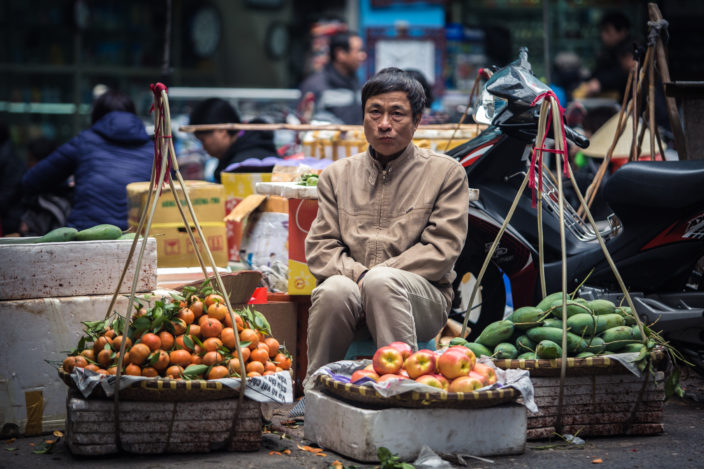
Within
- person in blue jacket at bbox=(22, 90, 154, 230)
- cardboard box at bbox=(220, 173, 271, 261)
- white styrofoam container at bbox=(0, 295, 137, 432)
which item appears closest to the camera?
white styrofoam container at bbox=(0, 295, 137, 432)

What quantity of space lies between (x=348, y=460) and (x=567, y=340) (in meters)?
1.04

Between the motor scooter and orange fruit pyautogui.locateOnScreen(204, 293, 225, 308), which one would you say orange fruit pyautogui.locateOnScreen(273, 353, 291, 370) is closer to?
orange fruit pyautogui.locateOnScreen(204, 293, 225, 308)

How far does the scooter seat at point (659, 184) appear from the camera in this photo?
4.65 m

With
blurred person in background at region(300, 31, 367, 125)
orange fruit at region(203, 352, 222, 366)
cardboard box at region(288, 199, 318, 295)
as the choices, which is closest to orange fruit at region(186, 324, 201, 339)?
orange fruit at region(203, 352, 222, 366)

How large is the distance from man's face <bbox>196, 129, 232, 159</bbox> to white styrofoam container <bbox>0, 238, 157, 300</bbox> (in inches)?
109

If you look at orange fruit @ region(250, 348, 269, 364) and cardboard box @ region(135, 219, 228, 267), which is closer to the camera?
orange fruit @ region(250, 348, 269, 364)

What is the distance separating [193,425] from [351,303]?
82cm

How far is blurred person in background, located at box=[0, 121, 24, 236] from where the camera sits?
8.63 meters

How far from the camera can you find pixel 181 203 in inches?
228

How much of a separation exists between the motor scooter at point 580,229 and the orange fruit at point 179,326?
Result: 1598 millimetres

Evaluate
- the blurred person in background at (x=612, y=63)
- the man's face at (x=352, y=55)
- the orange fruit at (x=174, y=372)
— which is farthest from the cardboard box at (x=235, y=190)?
the blurred person in background at (x=612, y=63)

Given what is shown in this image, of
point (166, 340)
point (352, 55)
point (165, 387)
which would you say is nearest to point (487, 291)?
point (166, 340)

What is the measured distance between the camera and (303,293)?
4820mm

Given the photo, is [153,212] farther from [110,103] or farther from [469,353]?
[110,103]
